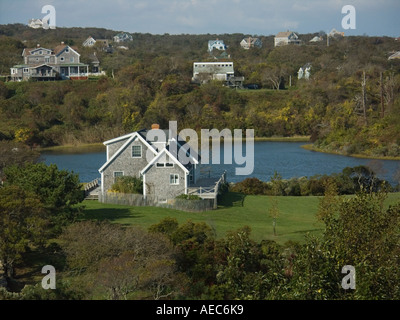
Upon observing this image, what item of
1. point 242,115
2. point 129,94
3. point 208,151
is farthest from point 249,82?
point 208,151

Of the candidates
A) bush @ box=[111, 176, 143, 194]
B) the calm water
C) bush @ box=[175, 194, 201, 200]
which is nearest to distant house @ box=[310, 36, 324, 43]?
the calm water

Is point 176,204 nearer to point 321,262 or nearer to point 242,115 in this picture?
point 321,262

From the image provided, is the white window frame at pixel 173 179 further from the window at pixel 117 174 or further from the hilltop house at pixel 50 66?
the hilltop house at pixel 50 66

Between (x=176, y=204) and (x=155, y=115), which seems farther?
(x=155, y=115)

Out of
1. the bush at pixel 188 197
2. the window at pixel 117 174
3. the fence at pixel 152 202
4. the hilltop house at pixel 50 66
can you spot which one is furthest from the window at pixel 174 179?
the hilltop house at pixel 50 66

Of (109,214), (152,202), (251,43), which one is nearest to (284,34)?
(251,43)
